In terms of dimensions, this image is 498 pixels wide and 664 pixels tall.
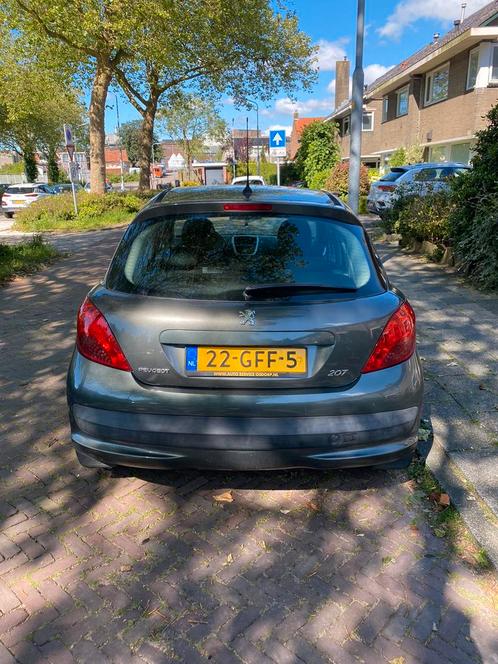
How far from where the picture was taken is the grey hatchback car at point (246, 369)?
243 cm

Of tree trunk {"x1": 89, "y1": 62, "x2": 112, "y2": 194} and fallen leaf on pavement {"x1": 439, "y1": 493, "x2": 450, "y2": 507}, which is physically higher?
tree trunk {"x1": 89, "y1": 62, "x2": 112, "y2": 194}

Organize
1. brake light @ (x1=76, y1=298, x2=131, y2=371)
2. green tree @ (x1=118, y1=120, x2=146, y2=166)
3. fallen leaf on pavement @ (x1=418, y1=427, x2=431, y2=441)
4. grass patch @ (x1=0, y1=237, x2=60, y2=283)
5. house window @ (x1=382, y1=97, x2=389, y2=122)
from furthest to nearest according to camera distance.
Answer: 1. green tree @ (x1=118, y1=120, x2=146, y2=166)
2. house window @ (x1=382, y1=97, x2=389, y2=122)
3. grass patch @ (x1=0, y1=237, x2=60, y2=283)
4. fallen leaf on pavement @ (x1=418, y1=427, x2=431, y2=441)
5. brake light @ (x1=76, y1=298, x2=131, y2=371)

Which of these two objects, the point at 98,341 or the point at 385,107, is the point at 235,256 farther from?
the point at 385,107

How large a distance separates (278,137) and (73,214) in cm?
783

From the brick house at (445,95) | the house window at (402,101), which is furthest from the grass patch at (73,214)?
the house window at (402,101)

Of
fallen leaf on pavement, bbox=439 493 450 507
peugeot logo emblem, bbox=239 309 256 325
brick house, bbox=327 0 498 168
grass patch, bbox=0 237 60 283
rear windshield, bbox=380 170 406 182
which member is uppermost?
brick house, bbox=327 0 498 168

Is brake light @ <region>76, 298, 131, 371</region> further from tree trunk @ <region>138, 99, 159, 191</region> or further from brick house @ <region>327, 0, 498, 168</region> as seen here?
tree trunk @ <region>138, 99, 159, 191</region>

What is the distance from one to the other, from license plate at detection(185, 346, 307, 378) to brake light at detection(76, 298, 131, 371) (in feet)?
1.15

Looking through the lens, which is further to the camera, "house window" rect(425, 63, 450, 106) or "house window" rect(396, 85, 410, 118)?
"house window" rect(396, 85, 410, 118)

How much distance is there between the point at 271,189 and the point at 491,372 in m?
2.54

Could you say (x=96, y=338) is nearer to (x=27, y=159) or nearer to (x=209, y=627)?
(x=209, y=627)

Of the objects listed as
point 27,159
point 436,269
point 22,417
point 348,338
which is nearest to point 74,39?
point 436,269

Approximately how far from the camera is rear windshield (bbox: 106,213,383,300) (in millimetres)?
2604

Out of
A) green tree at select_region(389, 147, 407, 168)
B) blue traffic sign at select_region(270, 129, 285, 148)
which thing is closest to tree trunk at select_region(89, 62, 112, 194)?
blue traffic sign at select_region(270, 129, 285, 148)
